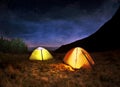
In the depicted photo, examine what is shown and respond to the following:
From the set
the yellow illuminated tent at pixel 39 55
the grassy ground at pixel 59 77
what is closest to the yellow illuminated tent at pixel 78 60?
the grassy ground at pixel 59 77

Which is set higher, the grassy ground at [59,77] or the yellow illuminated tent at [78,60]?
the yellow illuminated tent at [78,60]

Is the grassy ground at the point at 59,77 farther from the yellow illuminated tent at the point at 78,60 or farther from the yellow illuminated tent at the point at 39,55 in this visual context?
the yellow illuminated tent at the point at 39,55

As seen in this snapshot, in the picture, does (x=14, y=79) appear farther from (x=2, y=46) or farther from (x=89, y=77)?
(x=2, y=46)

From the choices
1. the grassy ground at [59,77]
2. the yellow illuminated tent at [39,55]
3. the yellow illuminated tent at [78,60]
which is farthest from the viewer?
the yellow illuminated tent at [39,55]

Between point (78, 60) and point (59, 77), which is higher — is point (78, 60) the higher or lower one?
the higher one

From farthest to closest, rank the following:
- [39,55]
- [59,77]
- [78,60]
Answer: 1. [39,55]
2. [78,60]
3. [59,77]

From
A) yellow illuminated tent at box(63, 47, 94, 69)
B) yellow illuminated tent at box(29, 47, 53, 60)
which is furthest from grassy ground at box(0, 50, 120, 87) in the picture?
yellow illuminated tent at box(29, 47, 53, 60)

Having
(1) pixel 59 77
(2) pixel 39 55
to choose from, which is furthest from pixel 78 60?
(2) pixel 39 55

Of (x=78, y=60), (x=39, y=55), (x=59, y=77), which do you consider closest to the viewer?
(x=59, y=77)

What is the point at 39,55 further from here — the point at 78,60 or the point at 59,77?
the point at 59,77

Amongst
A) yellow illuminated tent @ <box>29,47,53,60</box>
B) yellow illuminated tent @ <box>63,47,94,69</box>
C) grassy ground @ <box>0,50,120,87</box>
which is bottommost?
grassy ground @ <box>0,50,120,87</box>

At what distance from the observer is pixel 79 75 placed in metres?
11.8

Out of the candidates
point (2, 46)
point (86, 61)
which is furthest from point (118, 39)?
point (86, 61)

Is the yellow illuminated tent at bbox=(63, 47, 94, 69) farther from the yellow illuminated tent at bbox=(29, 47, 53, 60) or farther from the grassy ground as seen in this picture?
the yellow illuminated tent at bbox=(29, 47, 53, 60)
